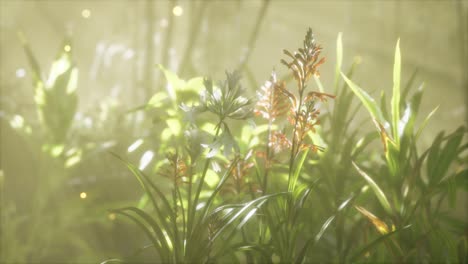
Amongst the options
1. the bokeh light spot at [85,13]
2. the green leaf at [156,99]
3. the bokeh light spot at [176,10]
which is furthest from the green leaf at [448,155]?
the bokeh light spot at [85,13]

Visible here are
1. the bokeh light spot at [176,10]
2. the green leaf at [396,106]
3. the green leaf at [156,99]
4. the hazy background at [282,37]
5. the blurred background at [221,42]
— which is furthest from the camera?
the hazy background at [282,37]

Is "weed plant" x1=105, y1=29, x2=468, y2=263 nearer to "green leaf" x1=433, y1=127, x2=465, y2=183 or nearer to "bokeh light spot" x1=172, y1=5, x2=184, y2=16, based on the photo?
"green leaf" x1=433, y1=127, x2=465, y2=183

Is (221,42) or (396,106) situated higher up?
(221,42)

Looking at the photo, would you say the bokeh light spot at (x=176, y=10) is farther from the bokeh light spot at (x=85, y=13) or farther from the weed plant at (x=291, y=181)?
the bokeh light spot at (x=85, y=13)

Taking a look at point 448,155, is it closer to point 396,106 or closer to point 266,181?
point 396,106

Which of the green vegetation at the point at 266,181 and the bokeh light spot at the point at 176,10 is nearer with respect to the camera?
the green vegetation at the point at 266,181

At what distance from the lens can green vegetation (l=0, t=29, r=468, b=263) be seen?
709 mm

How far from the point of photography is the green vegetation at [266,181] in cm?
71

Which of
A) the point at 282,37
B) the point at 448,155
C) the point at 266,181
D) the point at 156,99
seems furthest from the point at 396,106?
the point at 282,37

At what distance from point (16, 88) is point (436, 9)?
571 cm

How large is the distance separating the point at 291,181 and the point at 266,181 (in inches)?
2.6

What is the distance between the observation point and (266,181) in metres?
0.80

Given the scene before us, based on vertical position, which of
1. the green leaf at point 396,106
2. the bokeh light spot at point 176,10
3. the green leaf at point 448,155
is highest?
the bokeh light spot at point 176,10

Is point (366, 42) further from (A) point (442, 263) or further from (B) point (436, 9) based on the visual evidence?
(A) point (442, 263)
